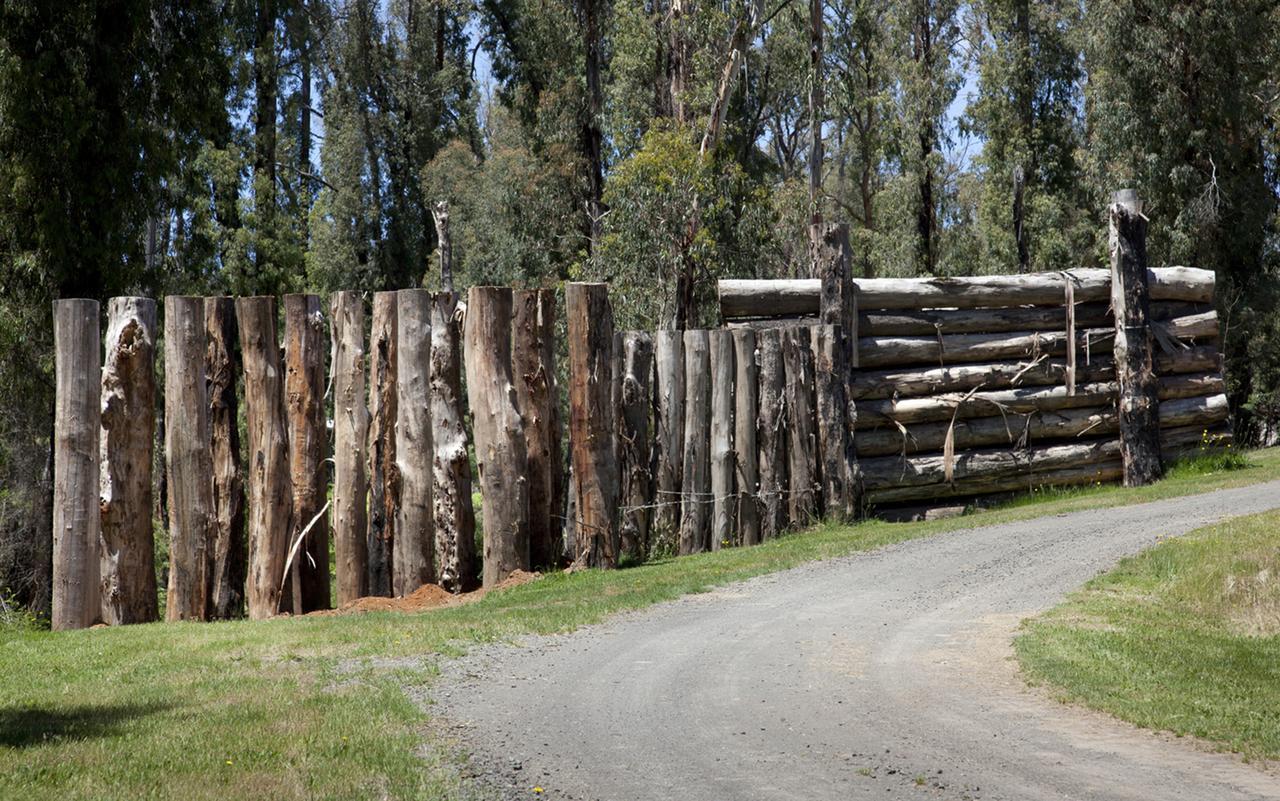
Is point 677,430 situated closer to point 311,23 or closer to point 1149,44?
point 1149,44

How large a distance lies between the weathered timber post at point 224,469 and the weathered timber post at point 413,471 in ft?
5.02

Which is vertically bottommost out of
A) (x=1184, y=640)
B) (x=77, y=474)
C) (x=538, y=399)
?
(x=1184, y=640)

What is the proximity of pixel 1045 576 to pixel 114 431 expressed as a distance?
8.80 metres

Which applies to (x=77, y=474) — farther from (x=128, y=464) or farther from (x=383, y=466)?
(x=383, y=466)

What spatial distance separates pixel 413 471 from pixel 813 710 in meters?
6.43

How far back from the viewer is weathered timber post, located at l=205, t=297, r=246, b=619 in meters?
12.2

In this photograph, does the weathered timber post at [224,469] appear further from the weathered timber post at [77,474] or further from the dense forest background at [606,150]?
the dense forest background at [606,150]

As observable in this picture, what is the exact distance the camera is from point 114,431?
1192 cm

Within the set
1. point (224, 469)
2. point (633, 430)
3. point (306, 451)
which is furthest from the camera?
point (633, 430)

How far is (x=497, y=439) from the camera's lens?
12.9m

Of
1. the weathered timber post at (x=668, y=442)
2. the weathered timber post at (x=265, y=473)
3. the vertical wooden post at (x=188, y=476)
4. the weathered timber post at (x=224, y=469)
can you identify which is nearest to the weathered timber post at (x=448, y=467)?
the weathered timber post at (x=265, y=473)

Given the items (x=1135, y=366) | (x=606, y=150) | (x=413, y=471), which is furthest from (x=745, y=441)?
(x=606, y=150)

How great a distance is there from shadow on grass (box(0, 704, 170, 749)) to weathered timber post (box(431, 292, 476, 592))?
5370mm

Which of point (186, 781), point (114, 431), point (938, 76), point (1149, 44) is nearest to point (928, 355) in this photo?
point (114, 431)
